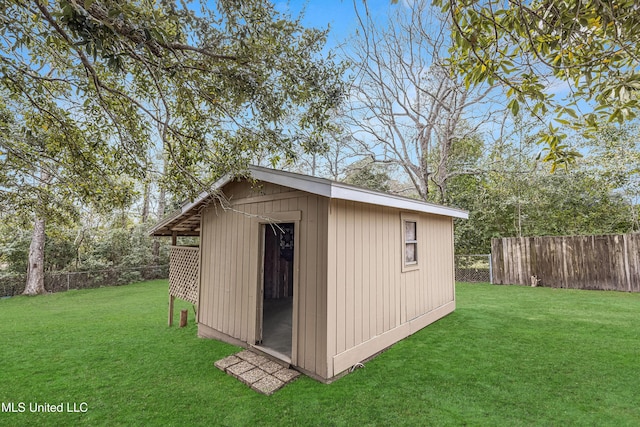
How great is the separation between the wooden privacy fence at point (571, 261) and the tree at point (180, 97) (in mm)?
8747

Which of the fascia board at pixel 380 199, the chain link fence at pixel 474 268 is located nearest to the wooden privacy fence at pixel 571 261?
the chain link fence at pixel 474 268

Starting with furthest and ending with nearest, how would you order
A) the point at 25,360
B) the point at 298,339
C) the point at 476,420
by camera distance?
the point at 25,360, the point at 298,339, the point at 476,420

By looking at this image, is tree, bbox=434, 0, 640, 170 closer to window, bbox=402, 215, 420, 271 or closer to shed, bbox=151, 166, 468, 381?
shed, bbox=151, 166, 468, 381

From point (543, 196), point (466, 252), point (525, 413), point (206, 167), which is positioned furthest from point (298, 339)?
point (543, 196)

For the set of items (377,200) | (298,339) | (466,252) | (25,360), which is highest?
(377,200)

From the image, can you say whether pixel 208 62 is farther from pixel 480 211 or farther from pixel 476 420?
pixel 480 211

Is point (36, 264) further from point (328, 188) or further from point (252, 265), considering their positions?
point (328, 188)

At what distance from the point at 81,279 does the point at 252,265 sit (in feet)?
31.2

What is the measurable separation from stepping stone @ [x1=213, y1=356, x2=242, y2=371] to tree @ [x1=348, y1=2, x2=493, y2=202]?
10.3 m

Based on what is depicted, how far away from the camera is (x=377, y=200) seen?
3674 millimetres

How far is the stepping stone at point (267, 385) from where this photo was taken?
119 inches

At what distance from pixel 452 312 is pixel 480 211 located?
627 centimetres

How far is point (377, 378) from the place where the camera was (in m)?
3.25

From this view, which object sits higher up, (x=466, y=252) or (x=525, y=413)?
(x=466, y=252)
